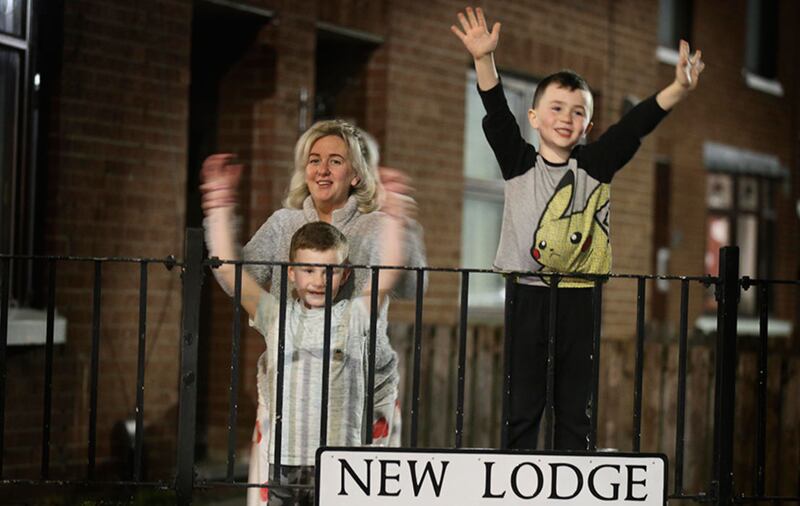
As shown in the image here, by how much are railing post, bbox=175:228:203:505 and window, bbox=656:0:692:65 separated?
31.3ft

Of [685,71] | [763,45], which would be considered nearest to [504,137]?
[685,71]

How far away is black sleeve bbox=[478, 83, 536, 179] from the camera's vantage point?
5.27m

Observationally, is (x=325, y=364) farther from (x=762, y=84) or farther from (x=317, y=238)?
(x=762, y=84)

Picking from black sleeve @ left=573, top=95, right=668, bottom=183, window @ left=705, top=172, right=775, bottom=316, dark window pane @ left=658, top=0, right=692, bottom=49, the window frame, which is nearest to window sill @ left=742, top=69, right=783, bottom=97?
window @ left=705, top=172, right=775, bottom=316

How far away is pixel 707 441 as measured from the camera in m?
8.63

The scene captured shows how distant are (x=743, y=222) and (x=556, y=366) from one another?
1178 cm

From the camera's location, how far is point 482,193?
33.7ft

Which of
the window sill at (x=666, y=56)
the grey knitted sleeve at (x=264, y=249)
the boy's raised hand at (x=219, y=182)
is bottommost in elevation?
the grey knitted sleeve at (x=264, y=249)

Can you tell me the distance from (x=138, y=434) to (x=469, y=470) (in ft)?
3.84

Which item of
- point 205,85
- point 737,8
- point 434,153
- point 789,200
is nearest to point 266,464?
point 205,85

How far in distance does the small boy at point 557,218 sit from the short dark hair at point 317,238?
61cm

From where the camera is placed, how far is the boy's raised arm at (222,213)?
16.9 ft

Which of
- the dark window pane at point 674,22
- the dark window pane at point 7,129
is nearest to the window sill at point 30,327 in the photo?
the dark window pane at point 7,129

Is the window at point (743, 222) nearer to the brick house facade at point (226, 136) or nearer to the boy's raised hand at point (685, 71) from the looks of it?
the brick house facade at point (226, 136)
